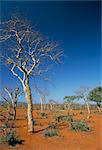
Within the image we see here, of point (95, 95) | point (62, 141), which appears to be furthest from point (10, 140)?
point (95, 95)

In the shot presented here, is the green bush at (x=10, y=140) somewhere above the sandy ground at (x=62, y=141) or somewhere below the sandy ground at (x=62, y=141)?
above

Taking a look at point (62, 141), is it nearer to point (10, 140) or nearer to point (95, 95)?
point (10, 140)

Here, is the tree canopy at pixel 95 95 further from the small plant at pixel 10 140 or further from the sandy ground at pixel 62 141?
the small plant at pixel 10 140

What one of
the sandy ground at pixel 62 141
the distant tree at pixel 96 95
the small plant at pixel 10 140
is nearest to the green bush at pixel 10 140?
the small plant at pixel 10 140

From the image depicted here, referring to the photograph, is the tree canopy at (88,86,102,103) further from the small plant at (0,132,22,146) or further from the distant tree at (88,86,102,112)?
the small plant at (0,132,22,146)

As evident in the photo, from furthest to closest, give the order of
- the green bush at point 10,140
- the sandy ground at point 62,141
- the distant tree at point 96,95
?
the distant tree at point 96,95 → the green bush at point 10,140 → the sandy ground at point 62,141

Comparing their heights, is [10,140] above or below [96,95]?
below

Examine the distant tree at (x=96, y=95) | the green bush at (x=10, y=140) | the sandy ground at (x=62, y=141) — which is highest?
the distant tree at (x=96, y=95)

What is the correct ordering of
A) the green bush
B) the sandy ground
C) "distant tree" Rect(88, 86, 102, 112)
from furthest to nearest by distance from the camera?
"distant tree" Rect(88, 86, 102, 112)
the green bush
the sandy ground

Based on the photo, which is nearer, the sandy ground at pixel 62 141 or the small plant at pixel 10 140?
the sandy ground at pixel 62 141

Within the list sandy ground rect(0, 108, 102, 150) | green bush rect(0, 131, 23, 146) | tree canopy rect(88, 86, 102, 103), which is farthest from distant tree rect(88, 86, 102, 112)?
green bush rect(0, 131, 23, 146)

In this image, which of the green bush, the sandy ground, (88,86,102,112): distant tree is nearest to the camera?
the sandy ground

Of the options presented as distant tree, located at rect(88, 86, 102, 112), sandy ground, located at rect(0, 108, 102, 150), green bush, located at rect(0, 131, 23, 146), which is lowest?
sandy ground, located at rect(0, 108, 102, 150)

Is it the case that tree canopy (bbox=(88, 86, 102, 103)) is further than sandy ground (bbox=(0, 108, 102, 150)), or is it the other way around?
tree canopy (bbox=(88, 86, 102, 103))
